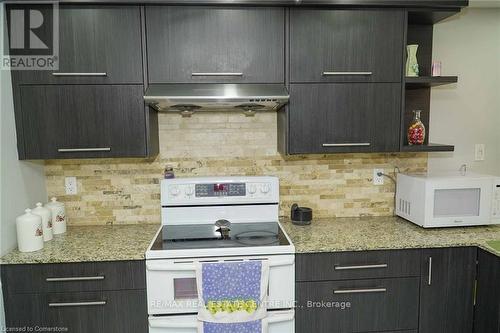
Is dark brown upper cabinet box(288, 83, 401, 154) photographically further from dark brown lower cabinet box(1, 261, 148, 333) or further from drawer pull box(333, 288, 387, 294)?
dark brown lower cabinet box(1, 261, 148, 333)

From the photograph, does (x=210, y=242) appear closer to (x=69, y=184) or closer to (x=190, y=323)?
(x=190, y=323)

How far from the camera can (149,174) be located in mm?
2119

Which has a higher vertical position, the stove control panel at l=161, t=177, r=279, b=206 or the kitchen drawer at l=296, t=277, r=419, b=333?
the stove control panel at l=161, t=177, r=279, b=206

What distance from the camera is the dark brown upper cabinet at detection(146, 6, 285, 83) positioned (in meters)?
1.73

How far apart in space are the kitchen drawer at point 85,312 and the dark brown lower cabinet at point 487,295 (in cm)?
178

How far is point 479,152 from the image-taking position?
2254 millimetres

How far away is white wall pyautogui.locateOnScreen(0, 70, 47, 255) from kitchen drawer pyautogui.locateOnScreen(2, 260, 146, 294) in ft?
0.60

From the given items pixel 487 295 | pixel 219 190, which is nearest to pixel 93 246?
pixel 219 190

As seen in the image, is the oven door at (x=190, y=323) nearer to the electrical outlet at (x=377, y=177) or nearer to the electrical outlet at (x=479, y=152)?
the electrical outlet at (x=377, y=177)

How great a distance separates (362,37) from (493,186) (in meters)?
1.19

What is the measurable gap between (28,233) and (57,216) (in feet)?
0.94

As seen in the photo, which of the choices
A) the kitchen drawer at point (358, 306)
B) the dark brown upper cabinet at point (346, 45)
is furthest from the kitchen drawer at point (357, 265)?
the dark brown upper cabinet at point (346, 45)

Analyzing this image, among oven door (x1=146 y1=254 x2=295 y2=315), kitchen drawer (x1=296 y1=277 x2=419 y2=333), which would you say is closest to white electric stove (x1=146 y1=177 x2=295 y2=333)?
oven door (x1=146 y1=254 x2=295 y2=315)

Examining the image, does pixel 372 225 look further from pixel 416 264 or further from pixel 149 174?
pixel 149 174
